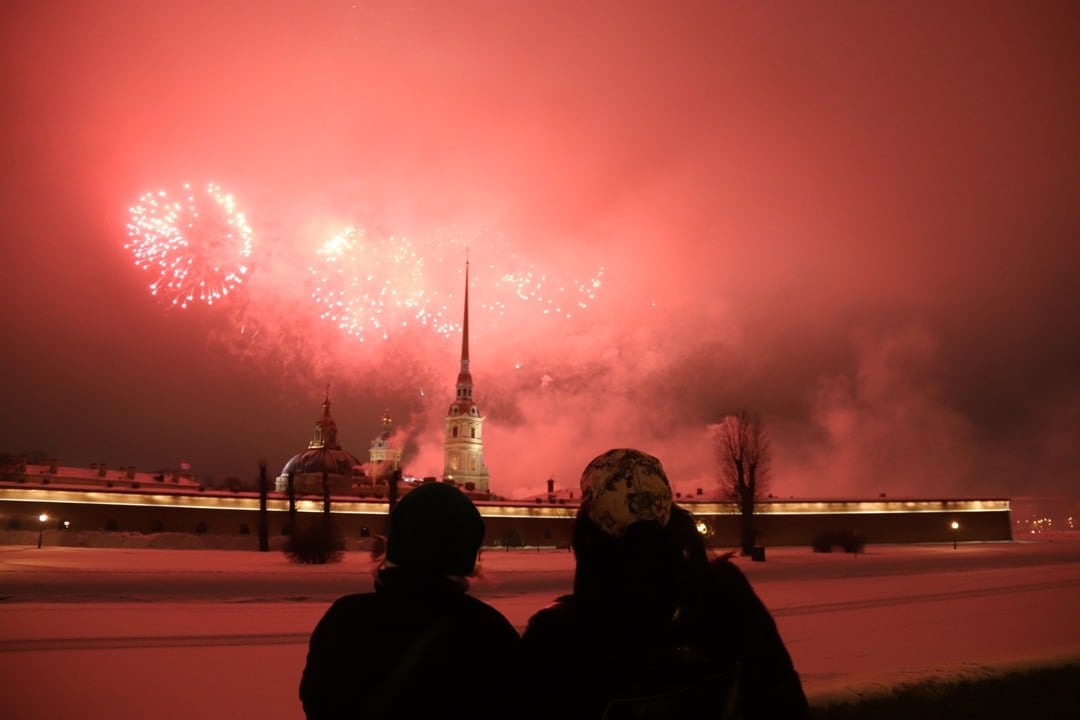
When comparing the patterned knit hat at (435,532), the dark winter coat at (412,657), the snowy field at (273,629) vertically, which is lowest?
the snowy field at (273,629)

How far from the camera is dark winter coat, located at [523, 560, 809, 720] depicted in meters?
2.50

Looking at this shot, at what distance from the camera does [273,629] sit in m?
14.4

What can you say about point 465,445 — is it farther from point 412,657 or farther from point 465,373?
point 412,657

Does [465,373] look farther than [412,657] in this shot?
Yes

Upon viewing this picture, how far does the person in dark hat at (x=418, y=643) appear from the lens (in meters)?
2.67

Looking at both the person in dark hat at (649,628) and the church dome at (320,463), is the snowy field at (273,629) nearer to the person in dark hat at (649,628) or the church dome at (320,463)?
the person in dark hat at (649,628)

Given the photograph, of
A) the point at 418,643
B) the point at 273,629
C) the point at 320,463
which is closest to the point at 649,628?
the point at 418,643

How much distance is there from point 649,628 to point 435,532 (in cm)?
89

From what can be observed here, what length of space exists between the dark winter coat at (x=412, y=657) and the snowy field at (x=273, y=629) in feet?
1.00

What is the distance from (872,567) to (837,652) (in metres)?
27.5

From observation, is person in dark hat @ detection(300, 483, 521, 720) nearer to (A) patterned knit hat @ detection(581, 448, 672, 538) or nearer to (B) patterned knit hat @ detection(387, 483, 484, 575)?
(B) patterned knit hat @ detection(387, 483, 484, 575)

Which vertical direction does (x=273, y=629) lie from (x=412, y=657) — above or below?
below

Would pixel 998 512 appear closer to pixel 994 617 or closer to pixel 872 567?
pixel 872 567

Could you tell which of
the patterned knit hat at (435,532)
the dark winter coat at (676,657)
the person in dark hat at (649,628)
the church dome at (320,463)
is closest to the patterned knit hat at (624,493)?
the person in dark hat at (649,628)
